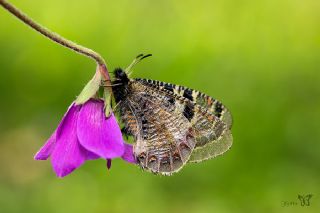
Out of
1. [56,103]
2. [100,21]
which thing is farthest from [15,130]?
[100,21]

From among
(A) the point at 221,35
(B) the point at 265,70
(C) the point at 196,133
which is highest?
(A) the point at 221,35

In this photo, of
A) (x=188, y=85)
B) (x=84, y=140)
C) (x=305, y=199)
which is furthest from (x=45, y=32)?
(x=188, y=85)

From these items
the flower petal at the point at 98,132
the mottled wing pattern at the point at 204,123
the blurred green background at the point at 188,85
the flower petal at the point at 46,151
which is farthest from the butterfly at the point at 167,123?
the blurred green background at the point at 188,85

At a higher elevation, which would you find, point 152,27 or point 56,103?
point 152,27

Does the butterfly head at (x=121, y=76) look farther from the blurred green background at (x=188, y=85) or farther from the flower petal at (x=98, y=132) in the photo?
the blurred green background at (x=188, y=85)

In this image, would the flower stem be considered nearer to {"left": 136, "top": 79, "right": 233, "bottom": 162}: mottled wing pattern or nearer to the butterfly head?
the butterfly head

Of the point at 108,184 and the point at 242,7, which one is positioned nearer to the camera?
the point at 108,184

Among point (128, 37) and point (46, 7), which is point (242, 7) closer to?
point (128, 37)
